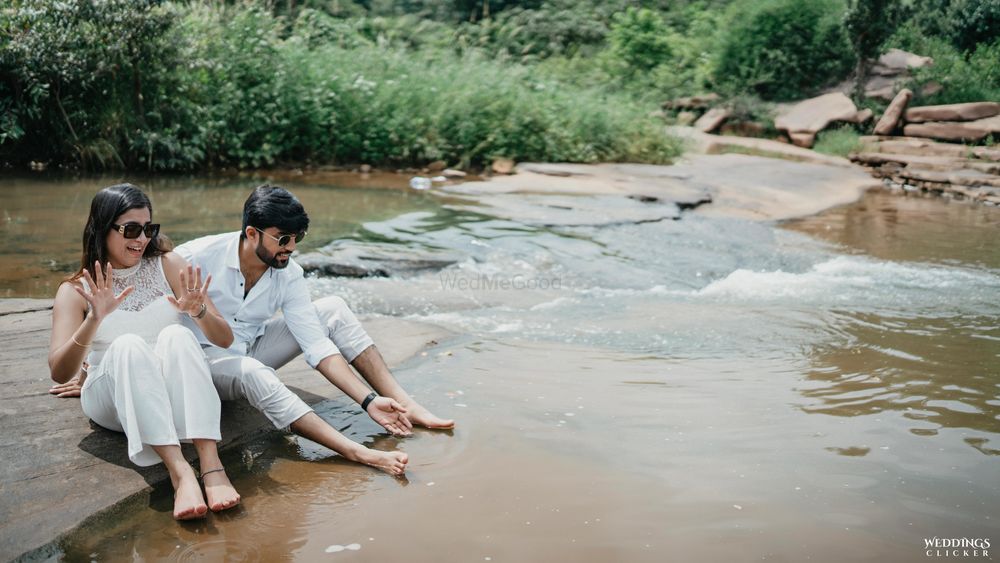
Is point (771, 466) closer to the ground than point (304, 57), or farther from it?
closer to the ground

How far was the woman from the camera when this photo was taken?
293 centimetres

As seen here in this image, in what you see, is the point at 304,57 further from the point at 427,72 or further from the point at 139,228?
the point at 139,228

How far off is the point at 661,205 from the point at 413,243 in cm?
316

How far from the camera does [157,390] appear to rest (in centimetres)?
296

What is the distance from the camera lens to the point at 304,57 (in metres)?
11.8

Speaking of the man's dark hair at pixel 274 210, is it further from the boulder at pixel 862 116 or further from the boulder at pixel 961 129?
the boulder at pixel 862 116

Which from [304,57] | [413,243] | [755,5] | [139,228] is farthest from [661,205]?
[755,5]

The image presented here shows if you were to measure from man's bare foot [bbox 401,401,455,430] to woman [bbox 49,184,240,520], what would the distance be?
2.75ft

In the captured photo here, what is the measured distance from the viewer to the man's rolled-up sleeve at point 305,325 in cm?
361

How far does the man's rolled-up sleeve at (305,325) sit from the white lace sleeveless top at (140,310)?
46 centimetres

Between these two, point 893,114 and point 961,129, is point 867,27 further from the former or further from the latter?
point 961,129

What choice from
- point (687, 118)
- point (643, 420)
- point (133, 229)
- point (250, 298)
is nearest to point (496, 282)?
point (643, 420)

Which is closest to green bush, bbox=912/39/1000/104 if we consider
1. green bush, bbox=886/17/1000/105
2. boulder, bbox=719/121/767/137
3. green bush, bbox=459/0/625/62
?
green bush, bbox=886/17/1000/105

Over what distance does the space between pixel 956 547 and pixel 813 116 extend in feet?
45.0
